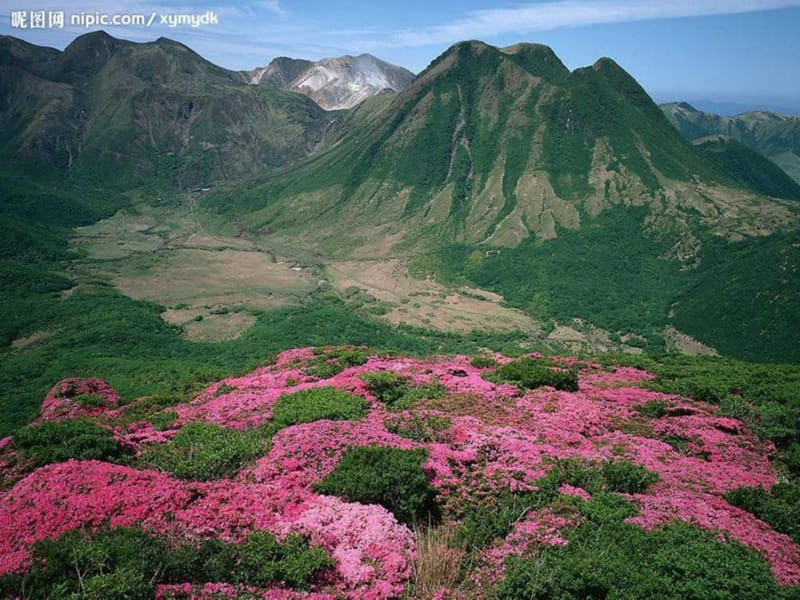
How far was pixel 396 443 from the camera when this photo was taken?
20688 millimetres

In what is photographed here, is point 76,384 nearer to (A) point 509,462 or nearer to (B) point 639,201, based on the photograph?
(A) point 509,462

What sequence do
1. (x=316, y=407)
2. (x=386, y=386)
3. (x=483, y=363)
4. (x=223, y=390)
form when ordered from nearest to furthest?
1. (x=316, y=407)
2. (x=386, y=386)
3. (x=223, y=390)
4. (x=483, y=363)

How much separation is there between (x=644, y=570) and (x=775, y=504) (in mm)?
7803

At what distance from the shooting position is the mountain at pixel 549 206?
325ft

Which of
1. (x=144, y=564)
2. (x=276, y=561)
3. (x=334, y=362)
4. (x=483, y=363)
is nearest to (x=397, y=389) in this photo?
(x=334, y=362)

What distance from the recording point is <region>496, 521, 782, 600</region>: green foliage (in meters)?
13.1

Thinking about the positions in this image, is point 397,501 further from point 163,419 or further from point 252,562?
point 163,419

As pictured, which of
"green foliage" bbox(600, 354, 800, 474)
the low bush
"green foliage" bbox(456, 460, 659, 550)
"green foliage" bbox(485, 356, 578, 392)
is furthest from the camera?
"green foliage" bbox(485, 356, 578, 392)

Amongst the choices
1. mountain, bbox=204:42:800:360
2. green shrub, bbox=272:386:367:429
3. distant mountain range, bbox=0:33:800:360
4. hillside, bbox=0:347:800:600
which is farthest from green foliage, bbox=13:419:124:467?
mountain, bbox=204:42:800:360

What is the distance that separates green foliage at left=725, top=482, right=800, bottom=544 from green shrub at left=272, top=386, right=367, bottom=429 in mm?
16268

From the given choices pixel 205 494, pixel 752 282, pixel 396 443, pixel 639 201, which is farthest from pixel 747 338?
pixel 205 494

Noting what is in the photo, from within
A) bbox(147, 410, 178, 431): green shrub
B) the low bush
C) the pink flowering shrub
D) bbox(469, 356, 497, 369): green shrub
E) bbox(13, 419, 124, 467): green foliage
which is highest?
the low bush

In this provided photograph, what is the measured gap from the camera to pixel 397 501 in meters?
A: 17.3

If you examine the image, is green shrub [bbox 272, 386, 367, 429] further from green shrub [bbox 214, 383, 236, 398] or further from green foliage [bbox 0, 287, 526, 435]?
green foliage [bbox 0, 287, 526, 435]
